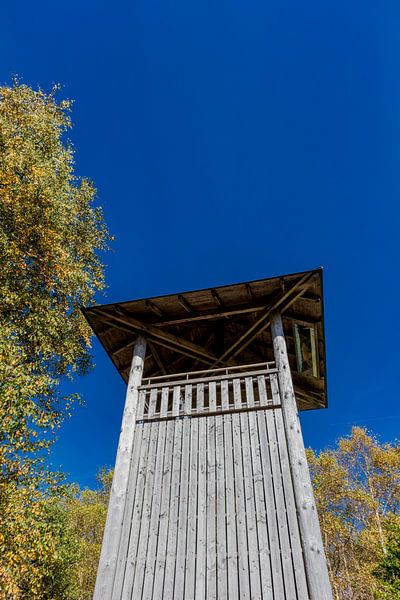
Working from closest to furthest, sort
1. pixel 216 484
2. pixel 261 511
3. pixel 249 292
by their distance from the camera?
1. pixel 261 511
2. pixel 216 484
3. pixel 249 292

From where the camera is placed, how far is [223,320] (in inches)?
355

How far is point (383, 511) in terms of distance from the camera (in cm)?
1820

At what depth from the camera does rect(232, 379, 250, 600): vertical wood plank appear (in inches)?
157

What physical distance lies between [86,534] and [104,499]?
3955mm

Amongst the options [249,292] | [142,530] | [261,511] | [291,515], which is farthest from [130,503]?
[249,292]

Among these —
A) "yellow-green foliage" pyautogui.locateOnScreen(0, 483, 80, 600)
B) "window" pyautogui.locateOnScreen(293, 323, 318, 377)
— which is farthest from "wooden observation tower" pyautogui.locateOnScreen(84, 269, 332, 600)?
"yellow-green foliage" pyautogui.locateOnScreen(0, 483, 80, 600)

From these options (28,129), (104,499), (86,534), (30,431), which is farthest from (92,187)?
(104,499)

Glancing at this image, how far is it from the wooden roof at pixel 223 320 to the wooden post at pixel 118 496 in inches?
41.9

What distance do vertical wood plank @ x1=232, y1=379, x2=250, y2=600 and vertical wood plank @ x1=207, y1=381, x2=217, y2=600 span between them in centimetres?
31

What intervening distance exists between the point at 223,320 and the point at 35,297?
15.1ft

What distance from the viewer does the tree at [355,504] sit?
Answer: 16328mm

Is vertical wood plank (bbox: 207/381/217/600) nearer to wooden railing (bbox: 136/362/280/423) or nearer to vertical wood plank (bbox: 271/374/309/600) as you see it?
wooden railing (bbox: 136/362/280/423)

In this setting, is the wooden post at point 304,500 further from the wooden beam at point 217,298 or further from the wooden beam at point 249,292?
the wooden beam at point 217,298

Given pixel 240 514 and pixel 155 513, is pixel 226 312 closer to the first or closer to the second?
pixel 240 514
